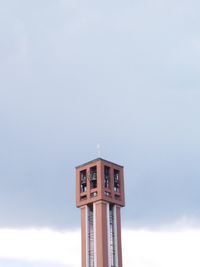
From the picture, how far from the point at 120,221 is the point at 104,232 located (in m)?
4.65

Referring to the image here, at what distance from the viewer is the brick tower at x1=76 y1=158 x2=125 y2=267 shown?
76.4m

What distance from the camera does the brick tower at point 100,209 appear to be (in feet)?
251

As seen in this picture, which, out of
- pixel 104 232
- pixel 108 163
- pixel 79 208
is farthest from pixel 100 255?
pixel 108 163

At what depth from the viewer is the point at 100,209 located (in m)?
77.9

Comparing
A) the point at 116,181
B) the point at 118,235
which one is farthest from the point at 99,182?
the point at 118,235

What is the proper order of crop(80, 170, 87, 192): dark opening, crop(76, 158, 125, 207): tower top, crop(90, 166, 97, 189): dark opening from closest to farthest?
crop(76, 158, 125, 207): tower top, crop(90, 166, 97, 189): dark opening, crop(80, 170, 87, 192): dark opening

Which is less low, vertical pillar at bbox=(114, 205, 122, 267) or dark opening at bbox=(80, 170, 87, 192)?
dark opening at bbox=(80, 170, 87, 192)

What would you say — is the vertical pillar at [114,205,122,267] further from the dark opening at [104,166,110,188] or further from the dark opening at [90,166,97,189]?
the dark opening at [90,166,97,189]

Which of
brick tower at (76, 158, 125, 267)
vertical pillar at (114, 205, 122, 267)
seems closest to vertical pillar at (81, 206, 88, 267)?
brick tower at (76, 158, 125, 267)

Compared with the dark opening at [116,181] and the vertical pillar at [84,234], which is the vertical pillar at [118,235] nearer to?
the dark opening at [116,181]

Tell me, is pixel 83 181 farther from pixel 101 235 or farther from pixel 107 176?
pixel 101 235

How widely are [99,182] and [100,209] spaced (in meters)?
4.04

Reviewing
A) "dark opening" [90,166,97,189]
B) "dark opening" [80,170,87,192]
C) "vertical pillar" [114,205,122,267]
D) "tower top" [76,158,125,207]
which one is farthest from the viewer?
"dark opening" [80,170,87,192]

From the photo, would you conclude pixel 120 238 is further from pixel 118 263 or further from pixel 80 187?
pixel 80 187
